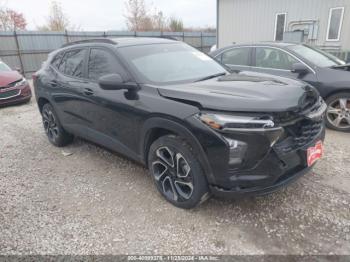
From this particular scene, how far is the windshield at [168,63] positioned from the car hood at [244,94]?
0.31 meters

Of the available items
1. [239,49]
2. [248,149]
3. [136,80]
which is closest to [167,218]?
[248,149]

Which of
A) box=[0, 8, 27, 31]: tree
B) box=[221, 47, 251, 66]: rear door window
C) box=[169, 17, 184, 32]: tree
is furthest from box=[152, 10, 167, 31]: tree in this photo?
box=[221, 47, 251, 66]: rear door window

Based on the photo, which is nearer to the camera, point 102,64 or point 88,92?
point 102,64

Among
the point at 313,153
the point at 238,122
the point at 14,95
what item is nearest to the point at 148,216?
the point at 238,122

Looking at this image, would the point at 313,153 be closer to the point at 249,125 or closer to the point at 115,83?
the point at 249,125

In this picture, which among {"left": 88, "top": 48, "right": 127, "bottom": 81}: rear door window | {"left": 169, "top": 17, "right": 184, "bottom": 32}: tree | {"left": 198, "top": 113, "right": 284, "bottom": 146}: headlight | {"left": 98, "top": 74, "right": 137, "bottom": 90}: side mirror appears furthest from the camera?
{"left": 169, "top": 17, "right": 184, "bottom": 32}: tree

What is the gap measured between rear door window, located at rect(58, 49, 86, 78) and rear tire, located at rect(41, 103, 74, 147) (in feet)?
2.59

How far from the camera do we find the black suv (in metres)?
2.26

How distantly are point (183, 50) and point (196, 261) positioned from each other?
2609 millimetres

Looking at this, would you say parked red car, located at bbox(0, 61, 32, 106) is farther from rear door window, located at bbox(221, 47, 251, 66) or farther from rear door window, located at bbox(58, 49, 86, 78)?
rear door window, located at bbox(221, 47, 251, 66)

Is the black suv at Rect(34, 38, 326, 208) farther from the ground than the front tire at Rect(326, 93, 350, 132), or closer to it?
farther from the ground

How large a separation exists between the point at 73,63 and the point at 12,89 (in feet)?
16.8

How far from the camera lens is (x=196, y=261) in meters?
2.24

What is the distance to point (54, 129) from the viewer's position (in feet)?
15.6
